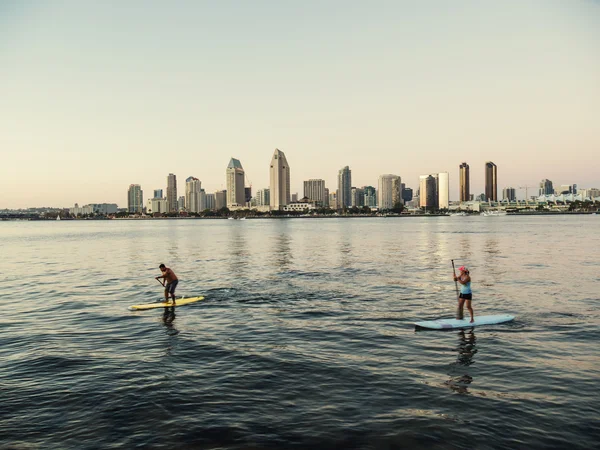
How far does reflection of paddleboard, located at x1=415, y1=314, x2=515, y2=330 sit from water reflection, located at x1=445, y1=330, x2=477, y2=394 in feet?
1.72

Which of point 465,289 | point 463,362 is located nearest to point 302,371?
point 463,362

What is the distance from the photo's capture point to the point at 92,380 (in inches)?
643

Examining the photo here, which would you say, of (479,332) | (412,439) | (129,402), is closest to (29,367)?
(129,402)

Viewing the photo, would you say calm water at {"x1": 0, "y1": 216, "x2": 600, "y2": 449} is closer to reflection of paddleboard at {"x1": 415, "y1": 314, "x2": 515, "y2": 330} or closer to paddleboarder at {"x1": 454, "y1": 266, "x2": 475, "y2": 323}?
reflection of paddleboard at {"x1": 415, "y1": 314, "x2": 515, "y2": 330}

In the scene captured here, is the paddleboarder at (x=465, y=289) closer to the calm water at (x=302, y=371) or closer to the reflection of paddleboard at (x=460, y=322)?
the reflection of paddleboard at (x=460, y=322)

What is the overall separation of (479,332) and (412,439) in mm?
12172

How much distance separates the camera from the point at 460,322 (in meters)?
23.0

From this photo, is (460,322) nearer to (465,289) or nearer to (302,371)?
(465,289)

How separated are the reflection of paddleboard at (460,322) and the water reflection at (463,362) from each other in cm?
52

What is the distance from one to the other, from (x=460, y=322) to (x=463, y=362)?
5.59 metres

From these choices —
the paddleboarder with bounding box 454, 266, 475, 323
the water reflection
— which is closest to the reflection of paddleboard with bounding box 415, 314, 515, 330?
the paddleboarder with bounding box 454, 266, 475, 323

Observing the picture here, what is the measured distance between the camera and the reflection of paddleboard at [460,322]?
22.6 m

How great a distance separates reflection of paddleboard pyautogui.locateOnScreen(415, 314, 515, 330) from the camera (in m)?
22.6

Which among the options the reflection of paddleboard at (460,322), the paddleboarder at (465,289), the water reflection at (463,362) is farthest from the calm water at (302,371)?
the paddleboarder at (465,289)
